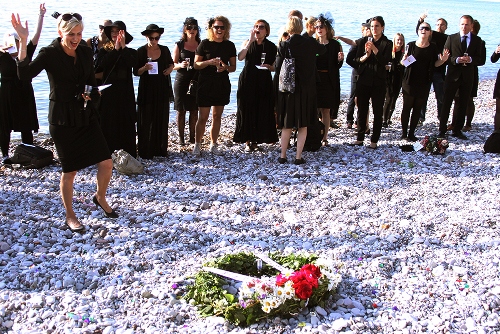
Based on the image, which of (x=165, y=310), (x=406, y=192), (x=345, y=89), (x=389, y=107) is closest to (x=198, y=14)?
(x=345, y=89)

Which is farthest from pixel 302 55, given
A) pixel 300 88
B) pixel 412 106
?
pixel 412 106

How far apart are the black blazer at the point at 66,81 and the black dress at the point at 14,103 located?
2.49 m

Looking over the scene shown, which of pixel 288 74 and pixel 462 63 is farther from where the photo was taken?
pixel 462 63

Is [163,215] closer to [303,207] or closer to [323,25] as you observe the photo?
[303,207]

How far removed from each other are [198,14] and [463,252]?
3803 cm

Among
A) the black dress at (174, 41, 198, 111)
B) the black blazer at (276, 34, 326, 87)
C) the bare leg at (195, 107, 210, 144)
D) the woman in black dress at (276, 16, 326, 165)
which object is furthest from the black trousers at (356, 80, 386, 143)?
the black dress at (174, 41, 198, 111)

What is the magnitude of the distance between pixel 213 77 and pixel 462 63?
3.96 m

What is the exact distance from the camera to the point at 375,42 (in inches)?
335

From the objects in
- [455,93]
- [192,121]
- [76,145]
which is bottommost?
[192,121]

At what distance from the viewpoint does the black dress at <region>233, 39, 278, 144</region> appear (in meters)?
8.10

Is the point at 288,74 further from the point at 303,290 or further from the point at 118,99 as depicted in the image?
the point at 303,290

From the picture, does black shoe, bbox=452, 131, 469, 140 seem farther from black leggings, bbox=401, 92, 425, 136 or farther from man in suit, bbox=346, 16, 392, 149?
man in suit, bbox=346, 16, 392, 149

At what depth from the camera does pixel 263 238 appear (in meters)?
5.59

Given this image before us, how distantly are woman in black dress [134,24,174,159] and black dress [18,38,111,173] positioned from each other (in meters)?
2.22
